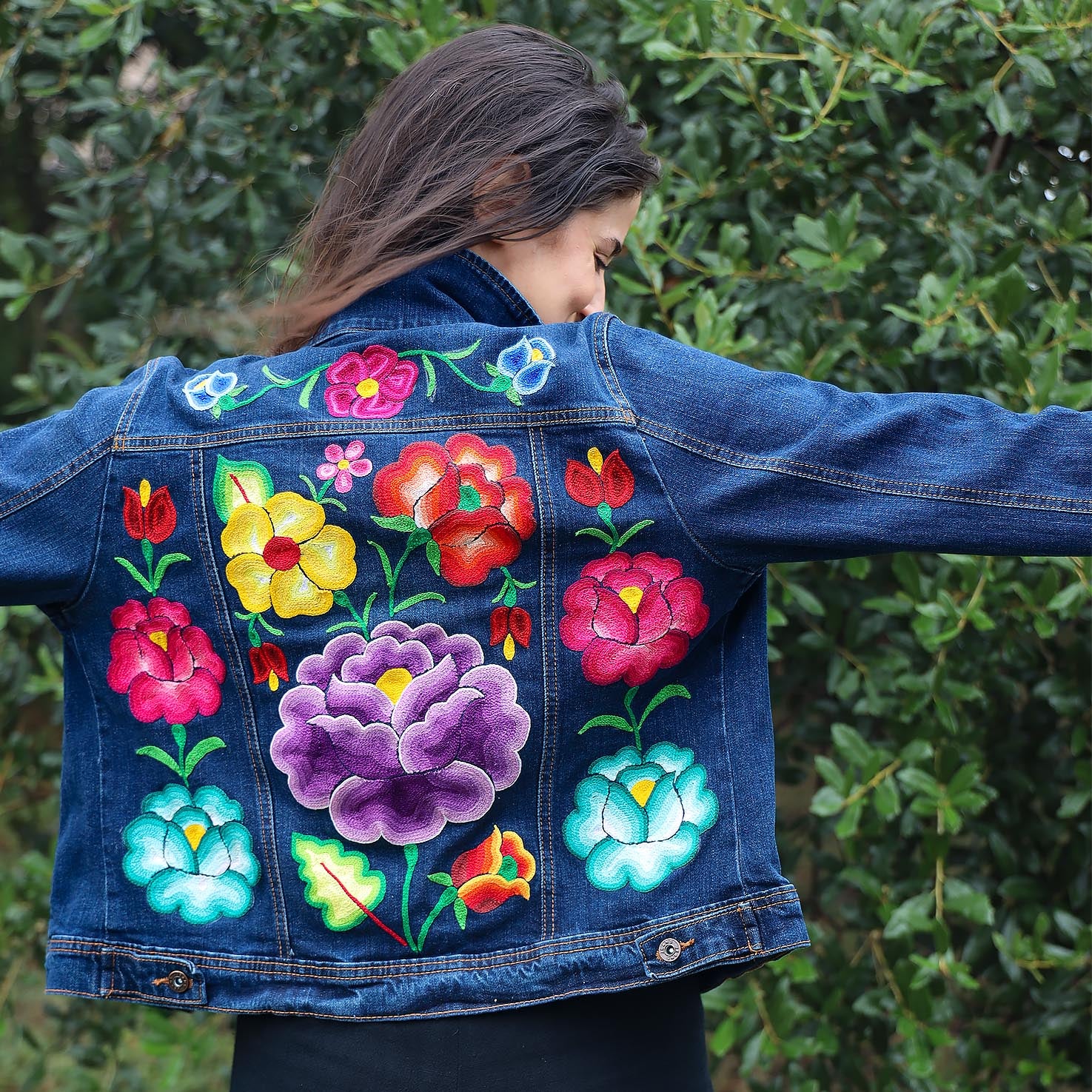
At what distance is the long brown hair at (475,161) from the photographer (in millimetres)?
1187

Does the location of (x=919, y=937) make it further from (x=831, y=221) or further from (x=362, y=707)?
(x=362, y=707)

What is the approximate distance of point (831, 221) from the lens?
1751 millimetres

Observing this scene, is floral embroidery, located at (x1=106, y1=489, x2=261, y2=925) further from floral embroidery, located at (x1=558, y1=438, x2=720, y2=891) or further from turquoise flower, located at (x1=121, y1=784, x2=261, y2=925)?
floral embroidery, located at (x1=558, y1=438, x2=720, y2=891)

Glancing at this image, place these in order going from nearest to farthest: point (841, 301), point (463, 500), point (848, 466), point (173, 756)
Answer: point (848, 466)
point (463, 500)
point (173, 756)
point (841, 301)

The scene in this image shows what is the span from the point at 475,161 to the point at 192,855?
0.73 metres

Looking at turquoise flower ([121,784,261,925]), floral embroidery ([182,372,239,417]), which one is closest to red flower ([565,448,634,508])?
floral embroidery ([182,372,239,417])

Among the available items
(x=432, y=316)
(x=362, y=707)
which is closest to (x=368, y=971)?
(x=362, y=707)

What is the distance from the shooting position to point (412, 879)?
1.13 m

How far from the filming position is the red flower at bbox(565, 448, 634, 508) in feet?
3.55

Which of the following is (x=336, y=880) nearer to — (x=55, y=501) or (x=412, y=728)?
(x=412, y=728)

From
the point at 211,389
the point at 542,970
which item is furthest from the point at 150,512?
the point at 542,970

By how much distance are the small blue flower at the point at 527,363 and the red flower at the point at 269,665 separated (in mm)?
331

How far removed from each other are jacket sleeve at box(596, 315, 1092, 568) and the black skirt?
455mm

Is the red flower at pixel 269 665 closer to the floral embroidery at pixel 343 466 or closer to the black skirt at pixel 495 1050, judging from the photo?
the floral embroidery at pixel 343 466
